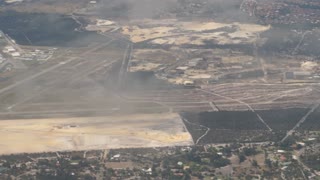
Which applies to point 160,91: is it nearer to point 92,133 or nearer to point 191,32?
point 92,133

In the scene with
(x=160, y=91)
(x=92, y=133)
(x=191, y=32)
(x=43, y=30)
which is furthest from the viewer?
(x=43, y=30)

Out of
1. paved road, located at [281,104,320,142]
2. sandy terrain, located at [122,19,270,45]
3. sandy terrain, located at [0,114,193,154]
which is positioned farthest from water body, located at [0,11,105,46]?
paved road, located at [281,104,320,142]

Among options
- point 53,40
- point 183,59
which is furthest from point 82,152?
point 53,40

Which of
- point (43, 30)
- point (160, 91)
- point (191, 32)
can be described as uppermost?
point (191, 32)

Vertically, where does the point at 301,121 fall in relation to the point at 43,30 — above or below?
below

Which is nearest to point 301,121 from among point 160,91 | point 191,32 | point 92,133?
point 160,91

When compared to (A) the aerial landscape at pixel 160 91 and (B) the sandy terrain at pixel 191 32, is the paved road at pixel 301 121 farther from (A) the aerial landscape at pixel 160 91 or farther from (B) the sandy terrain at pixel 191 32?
(B) the sandy terrain at pixel 191 32
